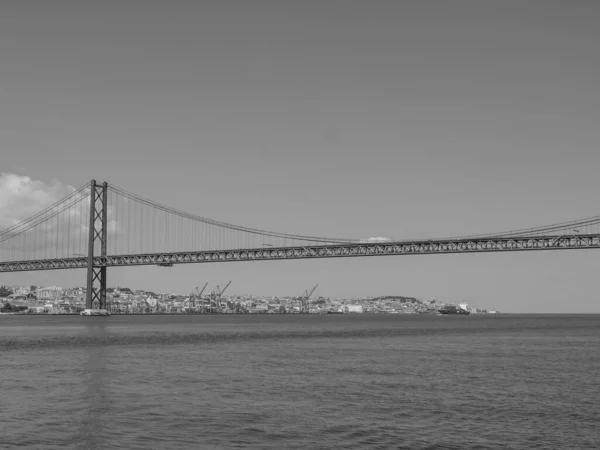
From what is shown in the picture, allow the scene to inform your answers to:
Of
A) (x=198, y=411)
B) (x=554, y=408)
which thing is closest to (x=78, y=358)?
(x=198, y=411)

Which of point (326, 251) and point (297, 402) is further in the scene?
point (326, 251)

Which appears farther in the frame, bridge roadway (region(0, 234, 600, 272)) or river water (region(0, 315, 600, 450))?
bridge roadway (region(0, 234, 600, 272))

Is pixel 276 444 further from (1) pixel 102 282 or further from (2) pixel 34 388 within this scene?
(1) pixel 102 282

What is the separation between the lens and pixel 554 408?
21109 millimetres

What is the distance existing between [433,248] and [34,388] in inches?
2825

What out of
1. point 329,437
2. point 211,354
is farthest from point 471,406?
point 211,354

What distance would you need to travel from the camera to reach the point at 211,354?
39.5 meters

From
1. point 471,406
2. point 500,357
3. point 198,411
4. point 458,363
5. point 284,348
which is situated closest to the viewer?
point 198,411

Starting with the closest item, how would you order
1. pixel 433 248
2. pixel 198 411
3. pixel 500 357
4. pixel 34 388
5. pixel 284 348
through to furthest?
pixel 198 411 < pixel 34 388 < pixel 500 357 < pixel 284 348 < pixel 433 248

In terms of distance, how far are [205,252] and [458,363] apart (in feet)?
226

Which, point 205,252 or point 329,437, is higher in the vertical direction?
point 205,252

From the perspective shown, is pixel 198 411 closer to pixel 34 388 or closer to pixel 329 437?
pixel 329 437

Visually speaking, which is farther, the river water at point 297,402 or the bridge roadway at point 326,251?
the bridge roadway at point 326,251

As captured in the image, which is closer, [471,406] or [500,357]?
[471,406]
